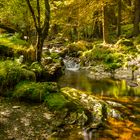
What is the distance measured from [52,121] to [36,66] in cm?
469

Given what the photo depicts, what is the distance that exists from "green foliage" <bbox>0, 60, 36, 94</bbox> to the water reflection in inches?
134

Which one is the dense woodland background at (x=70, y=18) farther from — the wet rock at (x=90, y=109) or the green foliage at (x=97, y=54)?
the wet rock at (x=90, y=109)

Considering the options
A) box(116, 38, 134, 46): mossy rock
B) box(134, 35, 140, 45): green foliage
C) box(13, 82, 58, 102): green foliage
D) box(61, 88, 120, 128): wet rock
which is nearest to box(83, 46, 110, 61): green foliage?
box(116, 38, 134, 46): mossy rock

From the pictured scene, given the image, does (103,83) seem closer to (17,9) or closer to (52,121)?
(17,9)

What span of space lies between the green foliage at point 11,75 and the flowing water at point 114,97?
10.6ft

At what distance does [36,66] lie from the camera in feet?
43.5

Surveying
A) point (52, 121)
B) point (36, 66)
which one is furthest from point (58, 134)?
point (36, 66)

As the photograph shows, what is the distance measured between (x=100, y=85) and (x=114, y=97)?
265 centimetres

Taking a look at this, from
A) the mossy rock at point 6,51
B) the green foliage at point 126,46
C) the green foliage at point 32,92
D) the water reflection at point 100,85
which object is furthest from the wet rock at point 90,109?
the green foliage at point 126,46

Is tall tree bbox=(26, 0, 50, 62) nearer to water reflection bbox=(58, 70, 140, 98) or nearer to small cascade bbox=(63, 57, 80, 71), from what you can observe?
water reflection bbox=(58, 70, 140, 98)

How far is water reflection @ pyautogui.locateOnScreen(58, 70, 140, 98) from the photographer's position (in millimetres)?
13625

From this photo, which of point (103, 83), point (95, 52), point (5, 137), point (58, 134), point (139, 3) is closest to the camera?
point (5, 137)

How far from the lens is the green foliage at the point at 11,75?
10659 millimetres

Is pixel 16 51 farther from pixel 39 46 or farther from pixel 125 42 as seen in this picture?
pixel 125 42
